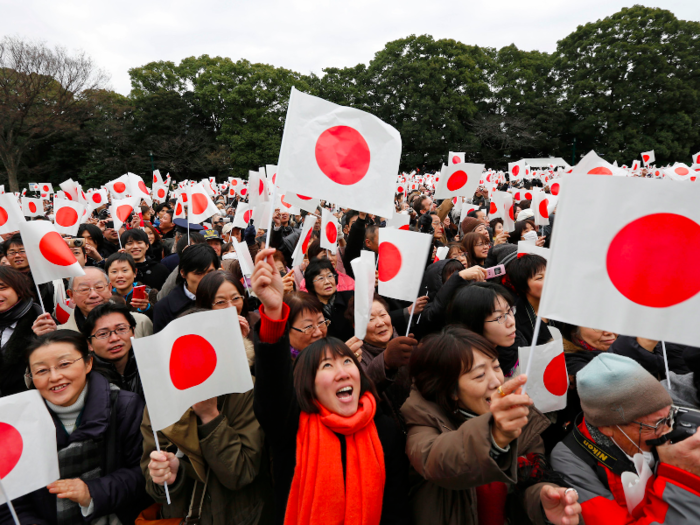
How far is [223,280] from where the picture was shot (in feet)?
8.93

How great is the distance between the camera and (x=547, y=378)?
2057 mm

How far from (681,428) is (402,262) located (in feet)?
5.73

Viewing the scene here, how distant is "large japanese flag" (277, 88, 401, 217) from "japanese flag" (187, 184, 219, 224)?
3721 millimetres

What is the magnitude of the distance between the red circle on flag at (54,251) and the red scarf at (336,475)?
2465 mm

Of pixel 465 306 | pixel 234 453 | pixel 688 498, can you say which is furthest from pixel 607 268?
pixel 234 453

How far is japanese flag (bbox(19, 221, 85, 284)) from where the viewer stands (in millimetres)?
2945

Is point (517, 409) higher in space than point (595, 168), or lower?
lower

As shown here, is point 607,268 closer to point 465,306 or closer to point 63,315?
point 465,306

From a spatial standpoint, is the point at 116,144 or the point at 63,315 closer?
the point at 63,315

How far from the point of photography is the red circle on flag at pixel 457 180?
6078mm

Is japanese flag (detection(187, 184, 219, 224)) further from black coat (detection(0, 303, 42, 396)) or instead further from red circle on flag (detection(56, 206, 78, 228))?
black coat (detection(0, 303, 42, 396))

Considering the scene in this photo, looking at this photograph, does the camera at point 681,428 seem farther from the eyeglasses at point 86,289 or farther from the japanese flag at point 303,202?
the japanese flag at point 303,202

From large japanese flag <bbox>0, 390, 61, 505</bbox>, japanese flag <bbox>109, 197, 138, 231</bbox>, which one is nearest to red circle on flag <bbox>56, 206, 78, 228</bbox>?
japanese flag <bbox>109, 197, 138, 231</bbox>

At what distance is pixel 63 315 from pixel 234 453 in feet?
8.97
